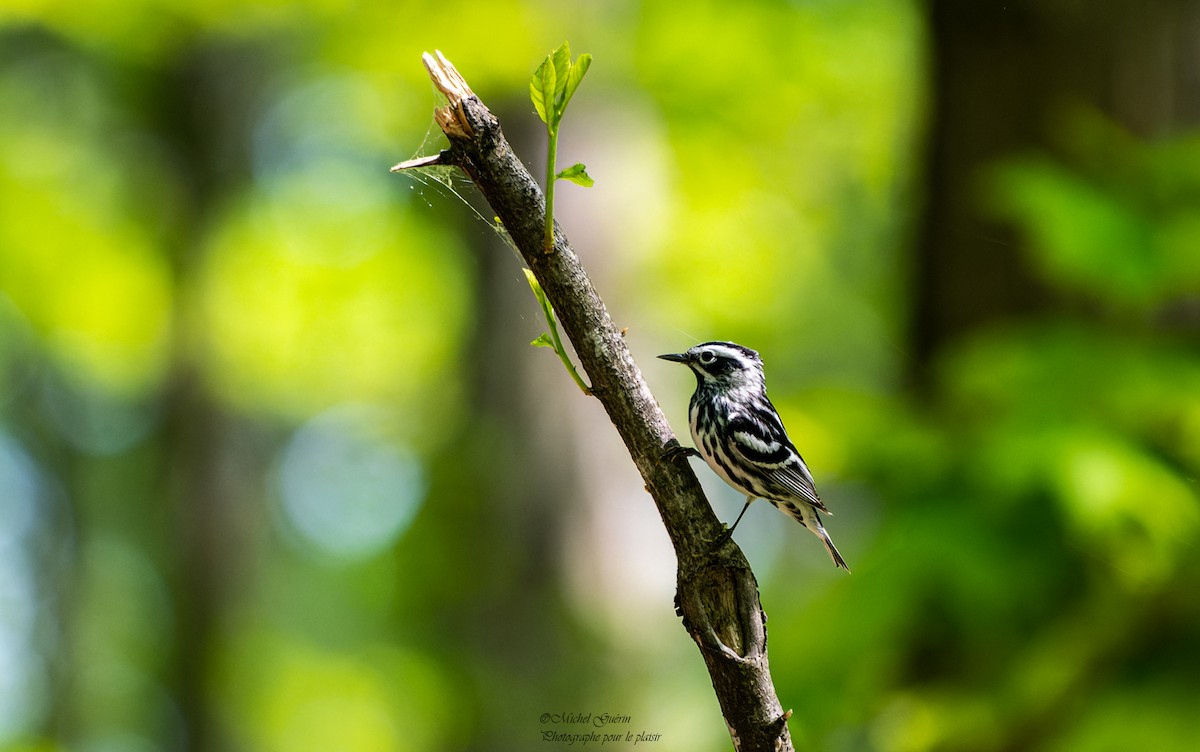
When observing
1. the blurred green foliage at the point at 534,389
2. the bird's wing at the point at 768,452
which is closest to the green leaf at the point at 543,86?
the blurred green foliage at the point at 534,389

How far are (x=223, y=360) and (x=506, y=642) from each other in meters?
5.19

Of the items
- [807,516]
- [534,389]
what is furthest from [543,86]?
[534,389]

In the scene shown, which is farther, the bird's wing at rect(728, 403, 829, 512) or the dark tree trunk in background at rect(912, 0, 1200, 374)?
the dark tree trunk in background at rect(912, 0, 1200, 374)

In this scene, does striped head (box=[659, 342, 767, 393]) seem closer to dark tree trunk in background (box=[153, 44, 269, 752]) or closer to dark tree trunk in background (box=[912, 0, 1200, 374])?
dark tree trunk in background (box=[912, 0, 1200, 374])

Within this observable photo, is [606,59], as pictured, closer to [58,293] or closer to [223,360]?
[223,360]

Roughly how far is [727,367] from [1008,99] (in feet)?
10.9

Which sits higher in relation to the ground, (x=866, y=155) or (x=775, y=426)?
(x=866, y=155)

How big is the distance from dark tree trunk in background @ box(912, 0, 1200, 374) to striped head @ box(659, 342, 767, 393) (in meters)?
2.62

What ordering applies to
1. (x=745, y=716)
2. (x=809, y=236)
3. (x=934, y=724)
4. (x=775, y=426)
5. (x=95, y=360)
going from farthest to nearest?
1. (x=95, y=360)
2. (x=809, y=236)
3. (x=934, y=724)
4. (x=775, y=426)
5. (x=745, y=716)

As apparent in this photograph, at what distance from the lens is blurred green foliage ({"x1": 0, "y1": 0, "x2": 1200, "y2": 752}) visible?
7.70ft

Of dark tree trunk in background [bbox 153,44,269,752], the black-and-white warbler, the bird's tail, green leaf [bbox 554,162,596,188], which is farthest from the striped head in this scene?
dark tree trunk in background [bbox 153,44,269,752]

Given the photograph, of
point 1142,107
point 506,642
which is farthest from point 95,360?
point 1142,107

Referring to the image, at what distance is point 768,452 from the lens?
1.05 meters

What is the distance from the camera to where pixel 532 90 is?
0.69 m
